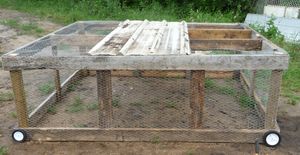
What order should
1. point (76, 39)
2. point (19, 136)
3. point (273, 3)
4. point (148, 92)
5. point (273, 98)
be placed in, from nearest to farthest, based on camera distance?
point (273, 98)
point (19, 136)
point (76, 39)
point (148, 92)
point (273, 3)

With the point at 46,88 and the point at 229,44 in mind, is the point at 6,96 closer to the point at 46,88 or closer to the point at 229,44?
the point at 46,88

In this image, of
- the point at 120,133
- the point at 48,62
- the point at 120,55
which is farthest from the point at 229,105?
the point at 48,62

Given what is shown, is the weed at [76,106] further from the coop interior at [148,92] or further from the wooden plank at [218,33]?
the wooden plank at [218,33]

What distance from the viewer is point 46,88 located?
188 inches

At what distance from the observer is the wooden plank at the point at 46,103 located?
3789 mm

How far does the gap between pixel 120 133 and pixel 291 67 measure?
126 inches

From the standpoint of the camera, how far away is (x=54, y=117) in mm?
4020

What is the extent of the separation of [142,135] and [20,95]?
43.2 inches

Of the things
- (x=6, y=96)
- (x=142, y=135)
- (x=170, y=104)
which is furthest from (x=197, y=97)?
(x=6, y=96)

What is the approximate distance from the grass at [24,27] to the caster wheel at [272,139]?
17.5ft

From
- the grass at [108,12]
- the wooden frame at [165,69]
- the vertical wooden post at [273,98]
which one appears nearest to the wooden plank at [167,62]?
the wooden frame at [165,69]

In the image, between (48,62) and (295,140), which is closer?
(48,62)

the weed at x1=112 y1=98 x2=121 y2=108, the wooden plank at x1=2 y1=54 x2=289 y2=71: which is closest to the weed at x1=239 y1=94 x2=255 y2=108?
the wooden plank at x1=2 y1=54 x2=289 y2=71

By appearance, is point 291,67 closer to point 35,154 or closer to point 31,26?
point 35,154
